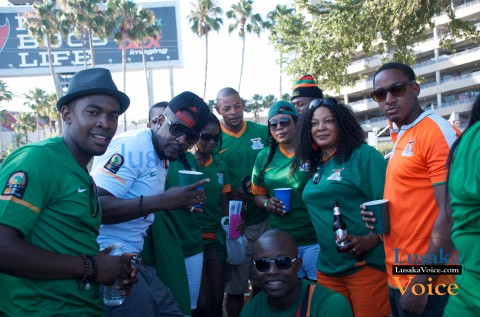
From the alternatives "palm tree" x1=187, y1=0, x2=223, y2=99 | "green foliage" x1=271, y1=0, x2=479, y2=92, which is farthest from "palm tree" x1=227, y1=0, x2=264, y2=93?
"green foliage" x1=271, y1=0, x2=479, y2=92

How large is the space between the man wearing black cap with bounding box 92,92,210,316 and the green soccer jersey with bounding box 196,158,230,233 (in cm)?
145

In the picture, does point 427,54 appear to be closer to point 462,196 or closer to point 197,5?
point 197,5

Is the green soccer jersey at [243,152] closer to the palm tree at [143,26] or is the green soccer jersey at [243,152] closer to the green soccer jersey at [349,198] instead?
the green soccer jersey at [349,198]

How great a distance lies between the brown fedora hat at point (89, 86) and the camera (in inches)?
112

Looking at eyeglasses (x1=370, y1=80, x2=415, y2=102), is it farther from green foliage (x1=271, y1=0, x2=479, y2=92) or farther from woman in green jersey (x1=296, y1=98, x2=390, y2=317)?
green foliage (x1=271, y1=0, x2=479, y2=92)

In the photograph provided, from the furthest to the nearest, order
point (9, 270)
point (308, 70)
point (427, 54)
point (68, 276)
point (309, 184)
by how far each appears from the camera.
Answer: point (427, 54) < point (308, 70) < point (309, 184) < point (68, 276) < point (9, 270)

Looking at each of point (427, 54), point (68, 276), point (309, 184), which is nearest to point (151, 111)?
point (309, 184)

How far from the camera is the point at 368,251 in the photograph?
393cm

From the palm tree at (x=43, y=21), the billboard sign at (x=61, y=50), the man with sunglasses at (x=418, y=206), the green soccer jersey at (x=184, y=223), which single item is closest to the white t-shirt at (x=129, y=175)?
the green soccer jersey at (x=184, y=223)

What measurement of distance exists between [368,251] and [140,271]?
1.85 metres

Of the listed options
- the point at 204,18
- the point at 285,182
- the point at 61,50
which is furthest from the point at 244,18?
the point at 285,182

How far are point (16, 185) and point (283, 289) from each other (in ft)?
6.04

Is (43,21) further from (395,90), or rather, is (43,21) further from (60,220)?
(60,220)

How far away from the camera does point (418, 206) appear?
3199 mm
